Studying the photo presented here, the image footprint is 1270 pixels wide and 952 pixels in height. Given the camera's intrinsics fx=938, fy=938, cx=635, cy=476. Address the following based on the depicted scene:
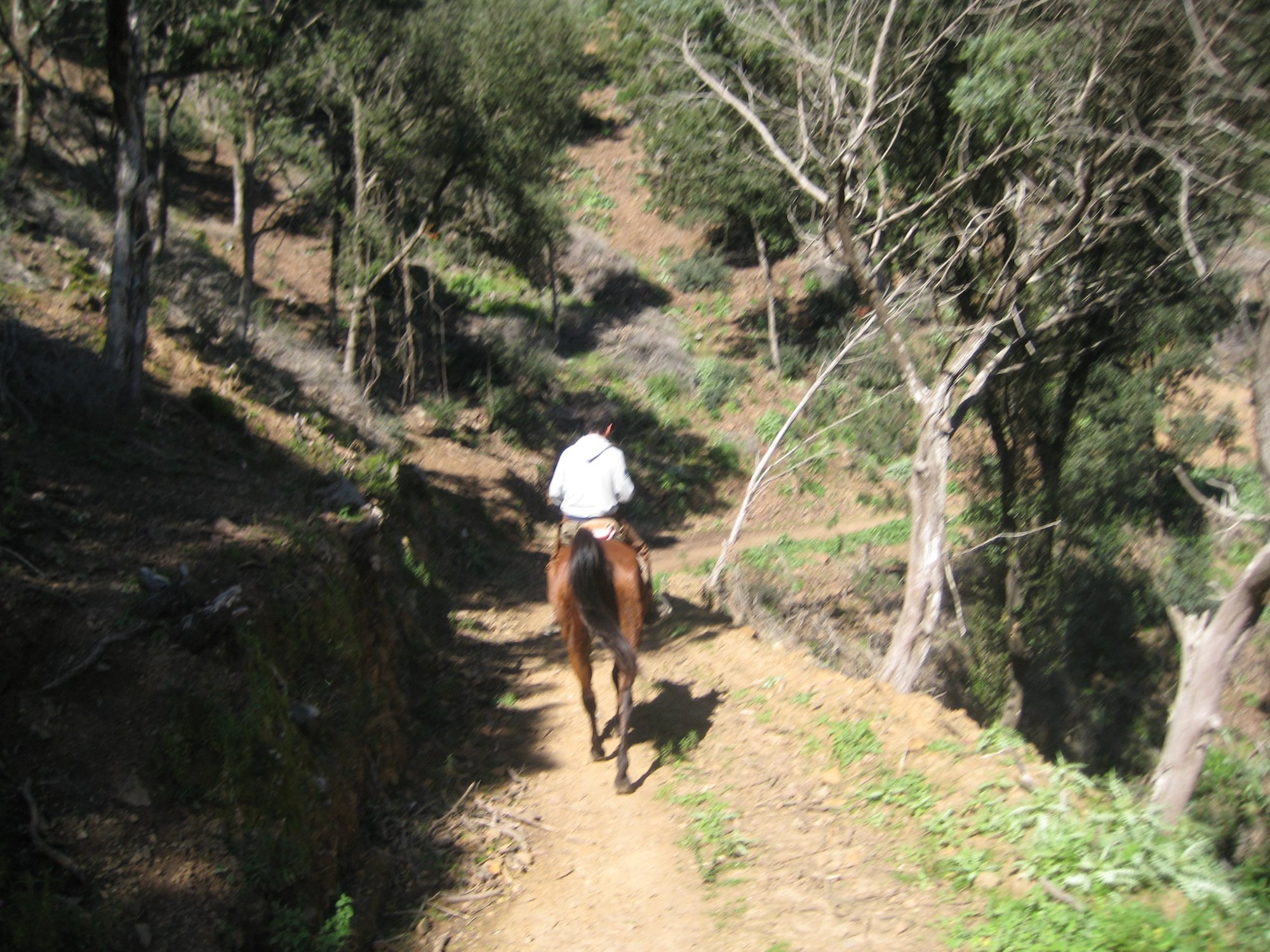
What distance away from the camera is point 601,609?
22.1ft

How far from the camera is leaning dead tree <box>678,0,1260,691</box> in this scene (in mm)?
8867

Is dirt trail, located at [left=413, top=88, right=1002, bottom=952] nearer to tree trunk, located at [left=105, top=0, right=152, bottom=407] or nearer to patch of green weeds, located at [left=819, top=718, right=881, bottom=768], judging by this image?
patch of green weeds, located at [left=819, top=718, right=881, bottom=768]

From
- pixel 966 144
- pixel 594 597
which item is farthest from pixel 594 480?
pixel 966 144

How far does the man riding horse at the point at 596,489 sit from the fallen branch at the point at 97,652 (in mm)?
3085

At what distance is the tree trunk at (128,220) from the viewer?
8602mm

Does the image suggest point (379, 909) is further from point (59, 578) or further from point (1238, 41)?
point (1238, 41)

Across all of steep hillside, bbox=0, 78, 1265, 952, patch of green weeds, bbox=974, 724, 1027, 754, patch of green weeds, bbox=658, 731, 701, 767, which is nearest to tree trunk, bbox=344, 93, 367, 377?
steep hillside, bbox=0, 78, 1265, 952

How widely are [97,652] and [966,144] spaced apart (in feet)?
30.7

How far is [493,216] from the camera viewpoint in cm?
2144

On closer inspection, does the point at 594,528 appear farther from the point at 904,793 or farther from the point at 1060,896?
the point at 1060,896

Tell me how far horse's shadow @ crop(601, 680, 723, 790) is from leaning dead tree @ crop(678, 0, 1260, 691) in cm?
222

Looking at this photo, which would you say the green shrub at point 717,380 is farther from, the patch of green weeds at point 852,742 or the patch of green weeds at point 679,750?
the patch of green weeds at point 852,742

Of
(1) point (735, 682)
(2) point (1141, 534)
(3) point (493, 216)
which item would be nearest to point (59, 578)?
(1) point (735, 682)

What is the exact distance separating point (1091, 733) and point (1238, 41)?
1342 cm
